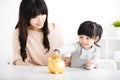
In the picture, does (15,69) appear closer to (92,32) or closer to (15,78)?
(15,78)

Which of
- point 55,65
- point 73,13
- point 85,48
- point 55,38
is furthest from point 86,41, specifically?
point 73,13

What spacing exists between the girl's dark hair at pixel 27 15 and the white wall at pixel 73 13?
161 centimetres

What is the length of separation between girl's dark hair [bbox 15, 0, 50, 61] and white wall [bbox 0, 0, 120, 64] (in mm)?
1613

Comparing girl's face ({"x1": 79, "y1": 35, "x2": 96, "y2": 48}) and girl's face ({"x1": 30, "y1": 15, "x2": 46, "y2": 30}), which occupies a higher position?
girl's face ({"x1": 30, "y1": 15, "x2": 46, "y2": 30})

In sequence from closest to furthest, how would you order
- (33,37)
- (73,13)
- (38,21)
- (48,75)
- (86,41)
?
(48,75)
(86,41)
(38,21)
(33,37)
(73,13)

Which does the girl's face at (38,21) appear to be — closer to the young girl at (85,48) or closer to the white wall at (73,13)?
the young girl at (85,48)

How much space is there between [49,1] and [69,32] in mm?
483

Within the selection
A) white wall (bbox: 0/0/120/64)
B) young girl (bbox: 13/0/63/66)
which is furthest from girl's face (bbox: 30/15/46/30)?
white wall (bbox: 0/0/120/64)

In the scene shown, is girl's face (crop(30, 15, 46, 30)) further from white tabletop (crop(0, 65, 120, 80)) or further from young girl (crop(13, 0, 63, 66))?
white tabletop (crop(0, 65, 120, 80))

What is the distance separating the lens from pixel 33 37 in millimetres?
2064

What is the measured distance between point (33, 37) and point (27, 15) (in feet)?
0.67

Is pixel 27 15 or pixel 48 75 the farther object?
pixel 27 15

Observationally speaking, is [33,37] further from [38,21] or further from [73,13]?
[73,13]

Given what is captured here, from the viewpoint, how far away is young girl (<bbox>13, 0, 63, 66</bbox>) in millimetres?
1899
